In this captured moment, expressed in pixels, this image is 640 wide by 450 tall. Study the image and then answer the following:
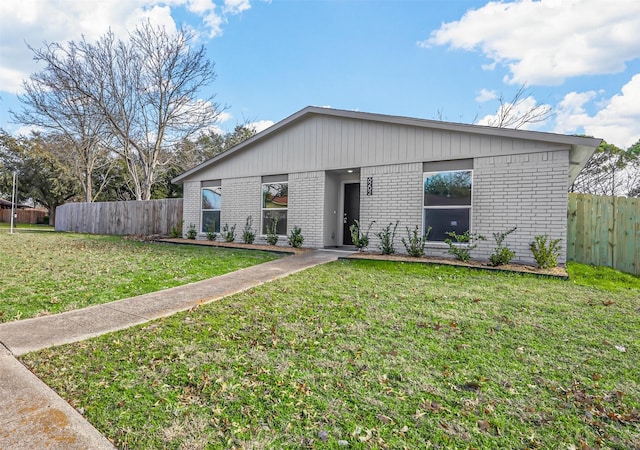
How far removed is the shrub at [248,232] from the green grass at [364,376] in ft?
24.2

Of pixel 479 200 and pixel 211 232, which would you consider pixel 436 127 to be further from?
pixel 211 232

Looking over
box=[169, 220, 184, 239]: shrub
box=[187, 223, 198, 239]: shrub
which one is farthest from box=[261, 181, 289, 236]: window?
box=[169, 220, 184, 239]: shrub

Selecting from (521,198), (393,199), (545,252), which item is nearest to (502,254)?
(545,252)

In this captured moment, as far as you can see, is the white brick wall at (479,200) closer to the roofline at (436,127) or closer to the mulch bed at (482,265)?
→ the roofline at (436,127)

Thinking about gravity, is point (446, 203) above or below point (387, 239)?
above

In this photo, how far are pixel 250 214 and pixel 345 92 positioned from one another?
33.8 feet

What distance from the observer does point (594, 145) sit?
6.47m

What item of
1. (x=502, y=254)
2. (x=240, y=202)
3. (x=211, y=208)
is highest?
(x=240, y=202)

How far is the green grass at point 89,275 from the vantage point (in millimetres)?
4289

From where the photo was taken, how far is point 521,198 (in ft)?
24.3

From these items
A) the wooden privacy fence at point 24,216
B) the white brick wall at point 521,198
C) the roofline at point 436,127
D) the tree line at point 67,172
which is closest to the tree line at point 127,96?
the tree line at point 67,172

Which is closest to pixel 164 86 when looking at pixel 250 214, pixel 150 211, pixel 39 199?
pixel 150 211

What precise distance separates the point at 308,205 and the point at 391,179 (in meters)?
2.83

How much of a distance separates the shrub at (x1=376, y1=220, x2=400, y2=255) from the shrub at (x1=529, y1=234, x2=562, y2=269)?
3179mm
